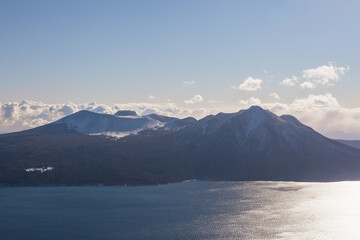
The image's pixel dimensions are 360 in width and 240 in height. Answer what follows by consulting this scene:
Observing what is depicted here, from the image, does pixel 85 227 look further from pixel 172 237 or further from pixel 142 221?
pixel 172 237

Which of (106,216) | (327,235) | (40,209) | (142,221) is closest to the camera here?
(327,235)

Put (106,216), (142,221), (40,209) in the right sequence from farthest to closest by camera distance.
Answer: (40,209), (106,216), (142,221)

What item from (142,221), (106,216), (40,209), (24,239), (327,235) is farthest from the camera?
(40,209)

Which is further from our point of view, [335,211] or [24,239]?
[335,211]

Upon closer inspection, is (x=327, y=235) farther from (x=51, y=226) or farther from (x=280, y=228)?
(x=51, y=226)

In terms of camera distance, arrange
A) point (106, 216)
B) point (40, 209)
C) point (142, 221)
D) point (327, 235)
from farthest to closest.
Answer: point (40, 209), point (106, 216), point (142, 221), point (327, 235)

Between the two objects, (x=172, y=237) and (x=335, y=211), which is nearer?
(x=172, y=237)

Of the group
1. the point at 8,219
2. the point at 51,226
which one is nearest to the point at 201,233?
the point at 51,226

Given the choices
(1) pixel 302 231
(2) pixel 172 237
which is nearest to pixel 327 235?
(1) pixel 302 231

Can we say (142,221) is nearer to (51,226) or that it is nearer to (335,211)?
(51,226)
